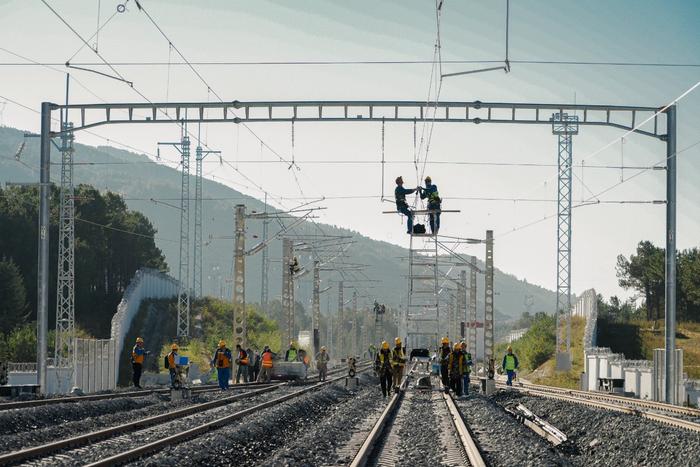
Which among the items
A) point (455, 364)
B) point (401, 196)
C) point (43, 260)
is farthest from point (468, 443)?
point (43, 260)

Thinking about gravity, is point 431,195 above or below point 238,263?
above

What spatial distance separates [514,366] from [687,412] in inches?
712

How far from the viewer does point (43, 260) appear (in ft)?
118

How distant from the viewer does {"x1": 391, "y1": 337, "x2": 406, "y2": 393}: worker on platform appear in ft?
123

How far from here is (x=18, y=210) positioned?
325 ft

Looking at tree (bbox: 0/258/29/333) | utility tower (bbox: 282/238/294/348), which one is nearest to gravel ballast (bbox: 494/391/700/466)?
utility tower (bbox: 282/238/294/348)

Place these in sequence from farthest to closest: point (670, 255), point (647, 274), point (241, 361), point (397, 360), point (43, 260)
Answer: point (647, 274)
point (241, 361)
point (397, 360)
point (43, 260)
point (670, 255)

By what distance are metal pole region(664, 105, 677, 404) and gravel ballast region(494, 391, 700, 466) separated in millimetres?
5936

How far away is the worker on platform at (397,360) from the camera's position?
123 ft

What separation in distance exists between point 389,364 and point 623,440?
16765 millimetres

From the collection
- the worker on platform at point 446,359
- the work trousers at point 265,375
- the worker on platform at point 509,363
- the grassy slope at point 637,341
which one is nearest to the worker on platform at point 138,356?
the worker on platform at point 446,359

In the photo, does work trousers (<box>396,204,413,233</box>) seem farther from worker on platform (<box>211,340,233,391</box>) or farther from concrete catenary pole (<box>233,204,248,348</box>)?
concrete catenary pole (<box>233,204,248,348</box>)

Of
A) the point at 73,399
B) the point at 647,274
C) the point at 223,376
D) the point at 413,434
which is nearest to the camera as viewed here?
the point at 413,434

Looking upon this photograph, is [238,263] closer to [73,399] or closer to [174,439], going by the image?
[73,399]
